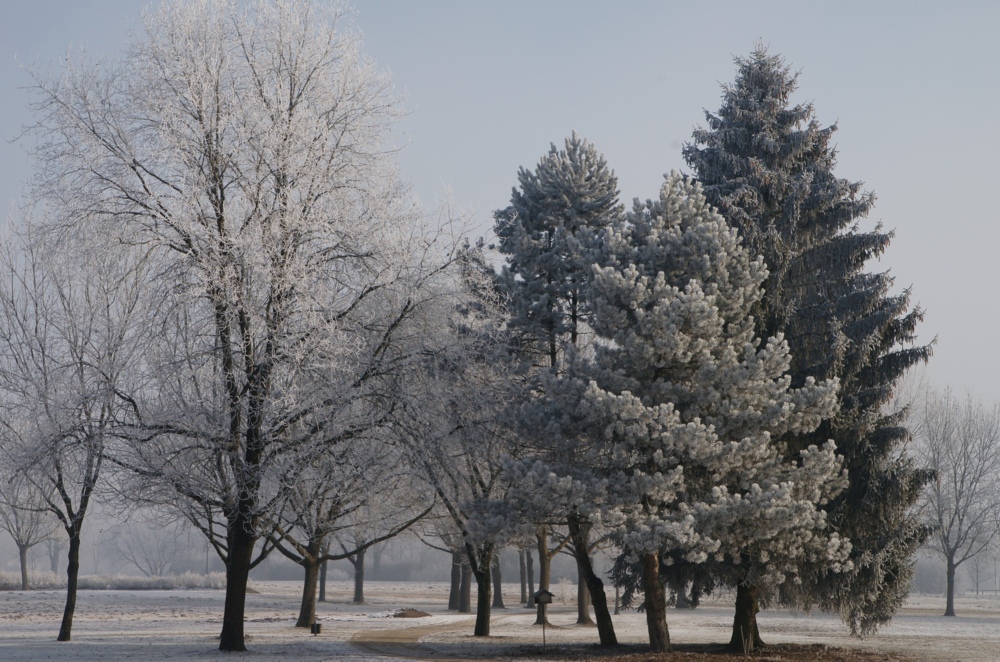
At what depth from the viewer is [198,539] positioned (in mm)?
120125

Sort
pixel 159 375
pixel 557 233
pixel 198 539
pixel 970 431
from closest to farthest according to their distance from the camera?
pixel 159 375
pixel 557 233
pixel 970 431
pixel 198 539

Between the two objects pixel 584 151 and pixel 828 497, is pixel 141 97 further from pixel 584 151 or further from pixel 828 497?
pixel 828 497

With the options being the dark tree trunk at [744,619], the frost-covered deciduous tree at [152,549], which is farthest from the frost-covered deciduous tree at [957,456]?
the frost-covered deciduous tree at [152,549]

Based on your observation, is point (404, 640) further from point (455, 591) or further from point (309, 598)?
point (455, 591)

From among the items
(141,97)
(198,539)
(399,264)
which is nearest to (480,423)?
(399,264)

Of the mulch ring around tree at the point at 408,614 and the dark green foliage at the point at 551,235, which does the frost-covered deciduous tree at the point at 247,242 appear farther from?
the mulch ring around tree at the point at 408,614

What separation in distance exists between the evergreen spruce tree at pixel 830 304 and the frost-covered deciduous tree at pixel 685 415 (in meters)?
1.71

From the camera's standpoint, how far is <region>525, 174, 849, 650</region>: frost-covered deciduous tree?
17.6 m

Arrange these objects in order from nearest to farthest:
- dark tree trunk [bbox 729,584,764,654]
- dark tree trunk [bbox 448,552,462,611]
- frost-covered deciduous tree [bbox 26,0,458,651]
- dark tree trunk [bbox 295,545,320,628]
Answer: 1. frost-covered deciduous tree [bbox 26,0,458,651]
2. dark tree trunk [bbox 729,584,764,654]
3. dark tree trunk [bbox 295,545,320,628]
4. dark tree trunk [bbox 448,552,462,611]

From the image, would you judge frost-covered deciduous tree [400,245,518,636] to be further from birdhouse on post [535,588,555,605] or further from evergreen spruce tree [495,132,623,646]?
birdhouse on post [535,588,555,605]

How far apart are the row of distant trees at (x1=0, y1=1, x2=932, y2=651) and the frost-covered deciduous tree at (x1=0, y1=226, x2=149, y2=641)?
110 mm

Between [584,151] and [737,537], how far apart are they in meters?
11.3

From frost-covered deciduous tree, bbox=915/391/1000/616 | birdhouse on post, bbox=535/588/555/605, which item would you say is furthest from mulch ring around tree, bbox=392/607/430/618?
frost-covered deciduous tree, bbox=915/391/1000/616

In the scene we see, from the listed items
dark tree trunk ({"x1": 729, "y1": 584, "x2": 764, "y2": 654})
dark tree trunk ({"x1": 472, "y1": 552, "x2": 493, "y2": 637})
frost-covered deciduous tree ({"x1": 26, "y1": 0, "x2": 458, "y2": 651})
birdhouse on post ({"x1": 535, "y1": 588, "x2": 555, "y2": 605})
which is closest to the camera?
frost-covered deciduous tree ({"x1": 26, "y1": 0, "x2": 458, "y2": 651})
